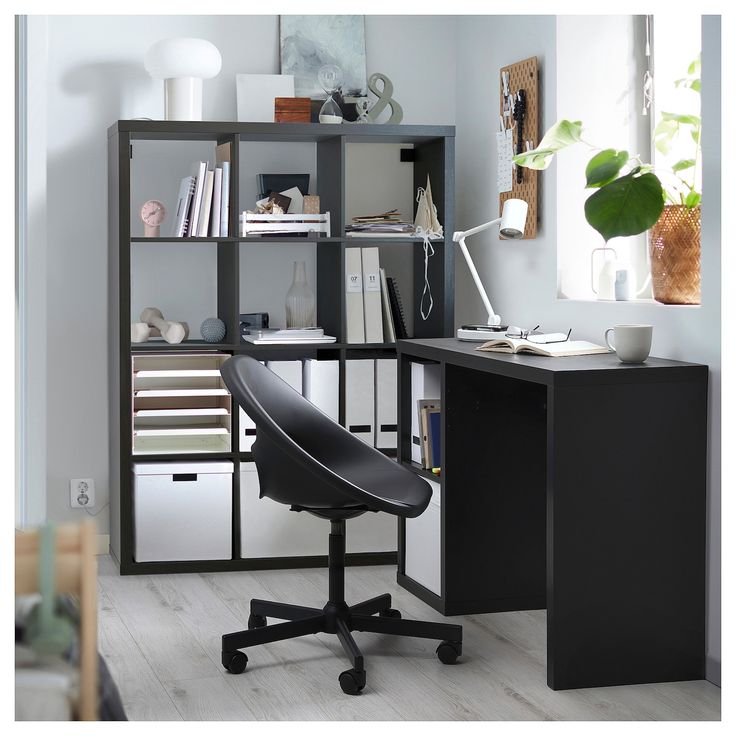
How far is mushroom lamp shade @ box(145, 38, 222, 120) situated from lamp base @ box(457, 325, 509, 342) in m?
1.22

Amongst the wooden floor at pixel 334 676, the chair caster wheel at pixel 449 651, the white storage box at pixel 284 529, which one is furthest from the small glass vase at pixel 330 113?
the chair caster wheel at pixel 449 651

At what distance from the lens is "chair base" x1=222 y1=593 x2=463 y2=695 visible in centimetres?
269

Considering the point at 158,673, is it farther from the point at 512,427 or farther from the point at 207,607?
the point at 512,427

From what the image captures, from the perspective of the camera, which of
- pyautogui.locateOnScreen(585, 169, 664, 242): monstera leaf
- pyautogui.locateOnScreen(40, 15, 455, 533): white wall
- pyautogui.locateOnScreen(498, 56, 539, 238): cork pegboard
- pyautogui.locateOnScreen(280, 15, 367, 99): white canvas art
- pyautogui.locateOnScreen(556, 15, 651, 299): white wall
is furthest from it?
pyautogui.locateOnScreen(280, 15, 367, 99): white canvas art

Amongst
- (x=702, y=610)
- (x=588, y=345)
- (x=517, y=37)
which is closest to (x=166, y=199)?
(x=517, y=37)

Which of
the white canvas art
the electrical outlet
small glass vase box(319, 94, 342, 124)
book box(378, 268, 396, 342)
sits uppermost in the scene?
the white canvas art

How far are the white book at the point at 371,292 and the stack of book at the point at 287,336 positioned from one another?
0.15 meters

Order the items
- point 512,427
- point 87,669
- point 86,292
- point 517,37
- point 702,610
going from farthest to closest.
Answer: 1. point 86,292
2. point 517,37
3. point 512,427
4. point 702,610
5. point 87,669

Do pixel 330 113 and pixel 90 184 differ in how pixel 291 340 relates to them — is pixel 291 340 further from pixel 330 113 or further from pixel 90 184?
pixel 90 184

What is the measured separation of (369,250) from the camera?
149 inches

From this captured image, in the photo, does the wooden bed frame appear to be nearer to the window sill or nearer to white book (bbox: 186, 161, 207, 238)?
the window sill

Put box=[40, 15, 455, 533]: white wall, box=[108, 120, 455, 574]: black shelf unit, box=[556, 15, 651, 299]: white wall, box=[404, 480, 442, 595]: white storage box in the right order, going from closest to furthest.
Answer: box=[404, 480, 442, 595]: white storage box
box=[556, 15, 651, 299]: white wall
box=[108, 120, 455, 574]: black shelf unit
box=[40, 15, 455, 533]: white wall

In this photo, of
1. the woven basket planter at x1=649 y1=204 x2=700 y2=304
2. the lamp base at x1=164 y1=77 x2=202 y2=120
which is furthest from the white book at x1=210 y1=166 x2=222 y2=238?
the woven basket planter at x1=649 y1=204 x2=700 y2=304

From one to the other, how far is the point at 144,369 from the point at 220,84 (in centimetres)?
112
